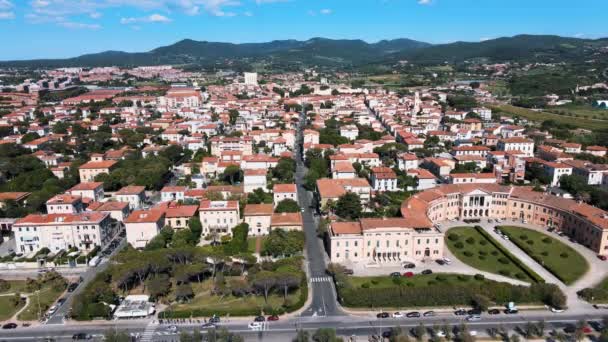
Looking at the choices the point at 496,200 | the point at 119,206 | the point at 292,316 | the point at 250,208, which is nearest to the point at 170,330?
the point at 292,316

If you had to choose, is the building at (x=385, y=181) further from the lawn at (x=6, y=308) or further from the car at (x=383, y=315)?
the lawn at (x=6, y=308)

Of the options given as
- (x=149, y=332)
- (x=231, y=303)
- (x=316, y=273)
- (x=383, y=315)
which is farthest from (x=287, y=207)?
(x=149, y=332)

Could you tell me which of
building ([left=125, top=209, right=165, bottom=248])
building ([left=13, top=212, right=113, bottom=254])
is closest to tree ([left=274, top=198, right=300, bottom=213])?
building ([left=125, top=209, right=165, bottom=248])

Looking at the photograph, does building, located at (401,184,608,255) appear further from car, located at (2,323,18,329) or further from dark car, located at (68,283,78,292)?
car, located at (2,323,18,329)

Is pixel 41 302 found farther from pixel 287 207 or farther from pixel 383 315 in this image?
pixel 383 315

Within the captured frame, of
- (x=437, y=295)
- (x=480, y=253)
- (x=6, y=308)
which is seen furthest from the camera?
(x=480, y=253)

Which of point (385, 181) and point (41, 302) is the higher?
point (385, 181)
